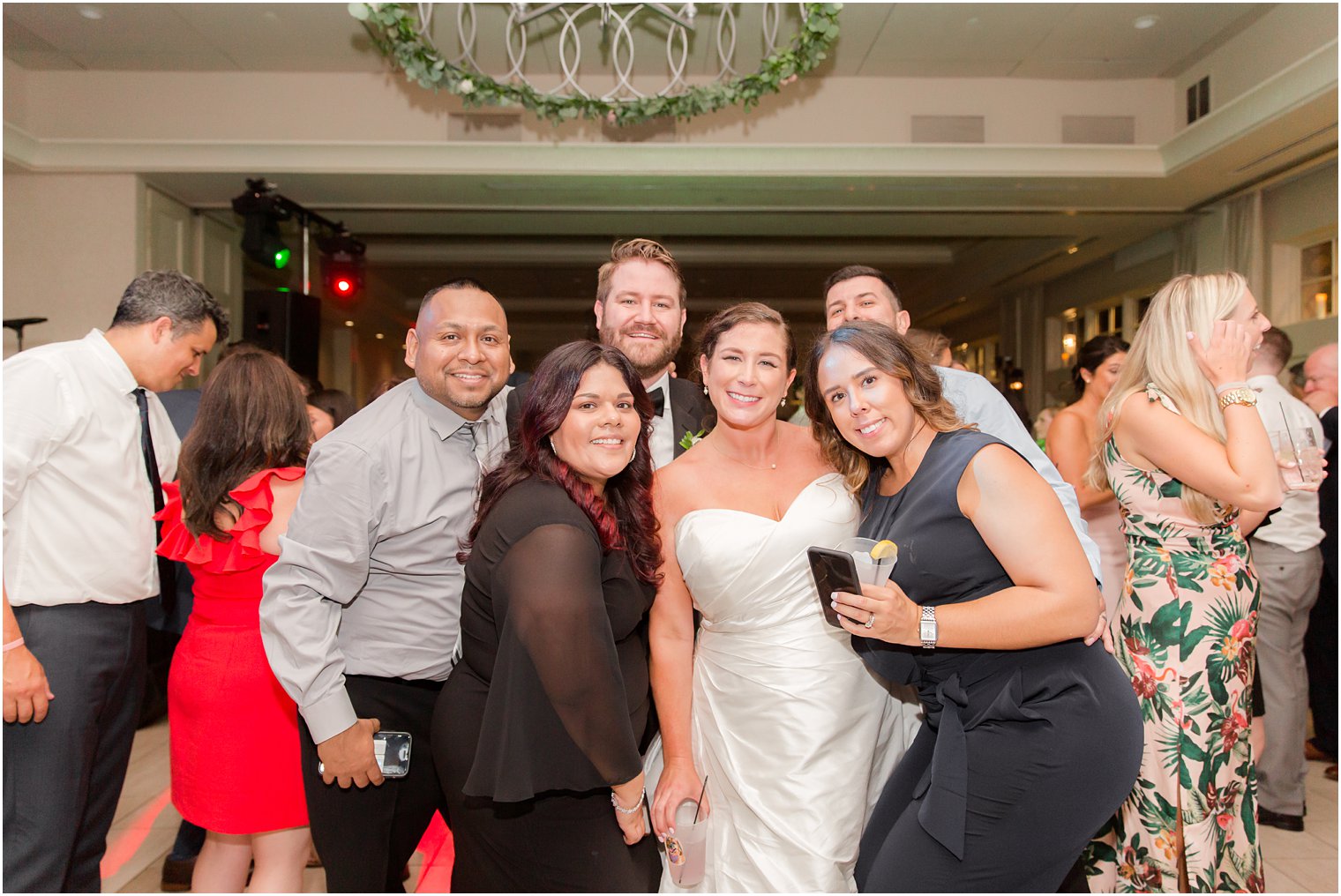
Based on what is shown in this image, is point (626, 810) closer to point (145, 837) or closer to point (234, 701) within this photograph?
point (234, 701)

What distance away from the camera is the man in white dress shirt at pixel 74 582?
2.11 meters

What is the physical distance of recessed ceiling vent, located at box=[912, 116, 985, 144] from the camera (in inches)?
254

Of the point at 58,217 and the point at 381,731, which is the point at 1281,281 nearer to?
the point at 381,731

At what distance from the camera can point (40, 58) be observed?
6.08m

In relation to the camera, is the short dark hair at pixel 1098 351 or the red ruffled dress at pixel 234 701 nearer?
the red ruffled dress at pixel 234 701

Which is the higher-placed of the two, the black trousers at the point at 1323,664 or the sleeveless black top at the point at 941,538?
the sleeveless black top at the point at 941,538

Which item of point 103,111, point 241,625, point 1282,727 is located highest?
point 103,111

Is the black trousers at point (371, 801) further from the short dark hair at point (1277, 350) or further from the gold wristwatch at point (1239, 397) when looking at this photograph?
the short dark hair at point (1277, 350)

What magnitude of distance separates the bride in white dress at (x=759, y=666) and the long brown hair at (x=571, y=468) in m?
0.16

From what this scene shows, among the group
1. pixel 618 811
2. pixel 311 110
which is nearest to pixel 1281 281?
pixel 618 811

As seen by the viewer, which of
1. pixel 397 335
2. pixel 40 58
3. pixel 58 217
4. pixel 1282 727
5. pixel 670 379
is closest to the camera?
pixel 670 379

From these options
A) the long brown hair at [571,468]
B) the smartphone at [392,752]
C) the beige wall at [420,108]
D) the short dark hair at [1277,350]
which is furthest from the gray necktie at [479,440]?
the beige wall at [420,108]

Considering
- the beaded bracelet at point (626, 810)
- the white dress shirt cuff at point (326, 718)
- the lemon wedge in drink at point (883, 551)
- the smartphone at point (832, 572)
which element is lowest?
the beaded bracelet at point (626, 810)

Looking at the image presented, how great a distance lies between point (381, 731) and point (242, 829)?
0.69 m
